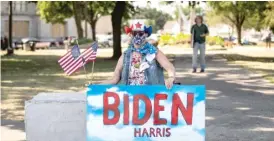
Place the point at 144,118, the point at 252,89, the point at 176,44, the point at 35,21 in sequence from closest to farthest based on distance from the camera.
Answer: the point at 144,118, the point at 252,89, the point at 176,44, the point at 35,21

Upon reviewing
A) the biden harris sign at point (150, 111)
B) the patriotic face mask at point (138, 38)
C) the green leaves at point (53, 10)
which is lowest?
the biden harris sign at point (150, 111)

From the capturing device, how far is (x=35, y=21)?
7900 centimetres

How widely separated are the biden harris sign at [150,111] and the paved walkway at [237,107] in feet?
Result: 6.69

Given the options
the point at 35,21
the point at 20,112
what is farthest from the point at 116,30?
the point at 35,21

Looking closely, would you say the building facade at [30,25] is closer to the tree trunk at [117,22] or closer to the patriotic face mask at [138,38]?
the tree trunk at [117,22]

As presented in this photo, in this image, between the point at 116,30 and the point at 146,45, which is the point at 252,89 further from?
the point at 116,30

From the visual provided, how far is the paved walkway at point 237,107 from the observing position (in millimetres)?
7949

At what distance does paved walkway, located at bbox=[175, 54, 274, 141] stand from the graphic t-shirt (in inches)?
79.6

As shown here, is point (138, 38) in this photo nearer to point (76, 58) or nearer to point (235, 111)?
point (76, 58)

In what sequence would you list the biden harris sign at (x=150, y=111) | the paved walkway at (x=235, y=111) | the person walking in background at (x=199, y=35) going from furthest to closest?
1. the person walking in background at (x=199, y=35)
2. the paved walkway at (x=235, y=111)
3. the biden harris sign at (x=150, y=111)

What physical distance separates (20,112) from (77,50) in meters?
3.89

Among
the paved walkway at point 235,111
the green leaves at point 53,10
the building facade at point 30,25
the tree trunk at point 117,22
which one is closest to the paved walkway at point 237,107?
the paved walkway at point 235,111

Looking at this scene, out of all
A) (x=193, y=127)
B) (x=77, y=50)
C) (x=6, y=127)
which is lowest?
(x=6, y=127)

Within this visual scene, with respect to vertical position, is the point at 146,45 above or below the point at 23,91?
above
